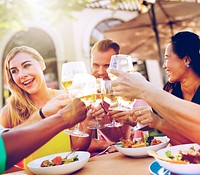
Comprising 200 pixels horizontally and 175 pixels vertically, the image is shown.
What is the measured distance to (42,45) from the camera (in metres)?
8.56

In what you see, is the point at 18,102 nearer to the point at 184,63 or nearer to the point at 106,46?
the point at 106,46

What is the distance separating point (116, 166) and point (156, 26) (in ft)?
12.8

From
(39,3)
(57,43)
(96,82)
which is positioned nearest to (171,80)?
(96,82)

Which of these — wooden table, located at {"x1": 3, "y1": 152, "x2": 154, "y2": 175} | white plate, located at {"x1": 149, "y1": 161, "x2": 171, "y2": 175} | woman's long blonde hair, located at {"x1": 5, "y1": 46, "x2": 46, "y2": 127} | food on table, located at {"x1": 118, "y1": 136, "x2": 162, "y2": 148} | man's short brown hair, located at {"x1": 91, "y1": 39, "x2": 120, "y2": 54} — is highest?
man's short brown hair, located at {"x1": 91, "y1": 39, "x2": 120, "y2": 54}

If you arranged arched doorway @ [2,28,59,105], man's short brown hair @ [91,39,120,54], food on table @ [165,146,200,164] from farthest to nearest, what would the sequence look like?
arched doorway @ [2,28,59,105] < man's short brown hair @ [91,39,120,54] < food on table @ [165,146,200,164]

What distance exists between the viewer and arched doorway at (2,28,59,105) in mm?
8219

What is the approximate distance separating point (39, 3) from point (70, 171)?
3.97 metres

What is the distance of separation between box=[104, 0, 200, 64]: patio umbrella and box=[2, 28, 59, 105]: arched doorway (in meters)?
3.37

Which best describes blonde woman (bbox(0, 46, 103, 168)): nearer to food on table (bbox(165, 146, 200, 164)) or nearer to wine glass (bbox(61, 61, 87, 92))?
→ wine glass (bbox(61, 61, 87, 92))

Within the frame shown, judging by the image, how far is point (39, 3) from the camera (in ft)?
16.1

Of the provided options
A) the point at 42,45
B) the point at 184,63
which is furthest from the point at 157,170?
the point at 42,45

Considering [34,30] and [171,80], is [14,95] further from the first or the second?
[34,30]

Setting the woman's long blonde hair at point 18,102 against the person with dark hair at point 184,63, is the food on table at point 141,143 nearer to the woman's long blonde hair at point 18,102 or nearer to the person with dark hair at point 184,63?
the person with dark hair at point 184,63

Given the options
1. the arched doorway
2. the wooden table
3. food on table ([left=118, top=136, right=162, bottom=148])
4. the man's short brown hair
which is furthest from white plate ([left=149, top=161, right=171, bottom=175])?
the arched doorway
